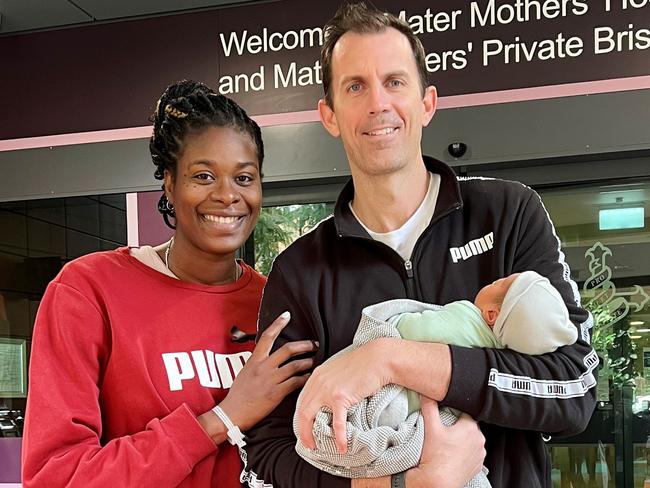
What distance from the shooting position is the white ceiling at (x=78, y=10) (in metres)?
3.34

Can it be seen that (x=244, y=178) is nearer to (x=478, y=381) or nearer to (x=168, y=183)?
(x=168, y=183)

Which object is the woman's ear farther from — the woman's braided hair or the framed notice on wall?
the framed notice on wall

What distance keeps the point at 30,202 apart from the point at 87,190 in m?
0.32

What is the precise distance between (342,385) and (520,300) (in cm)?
35

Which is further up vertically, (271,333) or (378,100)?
(378,100)

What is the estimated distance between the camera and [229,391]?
1761mm

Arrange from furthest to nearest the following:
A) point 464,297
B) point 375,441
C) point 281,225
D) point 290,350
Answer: point 281,225
point 290,350
point 464,297
point 375,441

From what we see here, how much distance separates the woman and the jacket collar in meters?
0.25

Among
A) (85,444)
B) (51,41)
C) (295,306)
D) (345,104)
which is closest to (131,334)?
(85,444)

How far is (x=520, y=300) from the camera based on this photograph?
132 cm

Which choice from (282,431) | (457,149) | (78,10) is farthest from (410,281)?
(78,10)

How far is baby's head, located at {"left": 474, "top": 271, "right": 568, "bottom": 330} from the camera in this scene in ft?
4.30

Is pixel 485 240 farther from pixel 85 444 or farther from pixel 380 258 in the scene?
pixel 85 444

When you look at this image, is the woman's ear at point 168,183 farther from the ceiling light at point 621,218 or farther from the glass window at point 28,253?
the ceiling light at point 621,218
